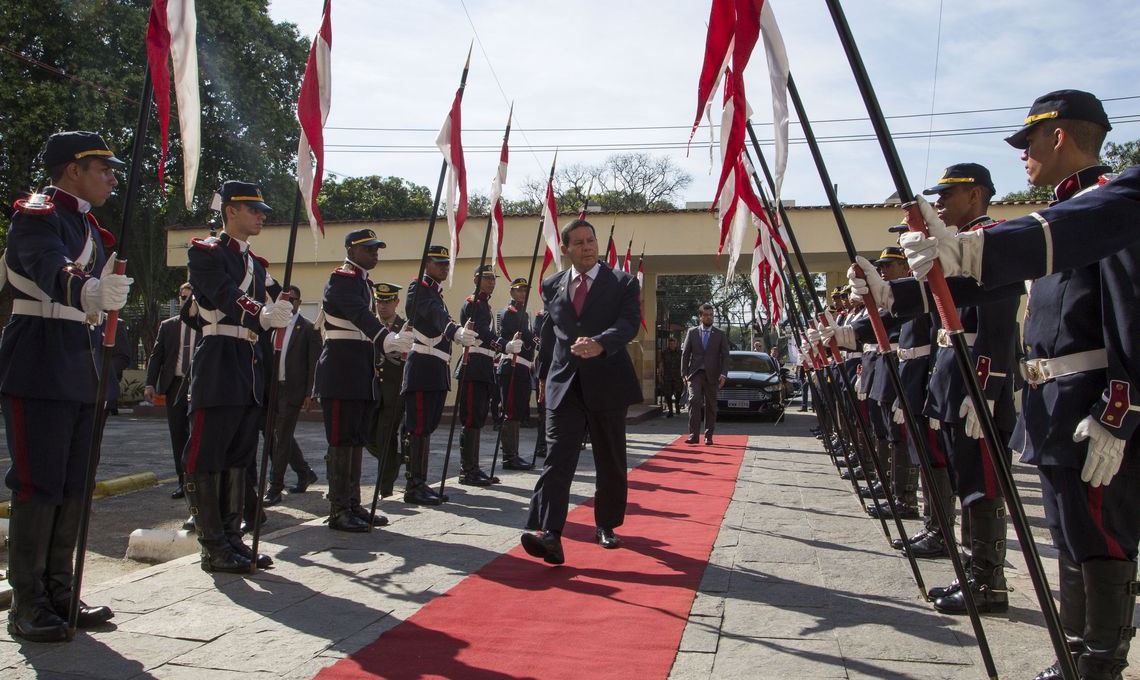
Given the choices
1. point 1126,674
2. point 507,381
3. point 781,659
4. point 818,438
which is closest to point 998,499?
point 1126,674

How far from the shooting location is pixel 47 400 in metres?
3.97

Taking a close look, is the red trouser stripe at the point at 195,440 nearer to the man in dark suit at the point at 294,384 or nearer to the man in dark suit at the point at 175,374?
the man in dark suit at the point at 175,374

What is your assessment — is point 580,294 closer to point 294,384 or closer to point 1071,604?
point 1071,604

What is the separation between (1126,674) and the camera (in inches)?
140

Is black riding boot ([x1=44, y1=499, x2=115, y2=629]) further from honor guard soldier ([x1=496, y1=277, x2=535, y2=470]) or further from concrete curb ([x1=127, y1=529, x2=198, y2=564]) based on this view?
honor guard soldier ([x1=496, y1=277, x2=535, y2=470])

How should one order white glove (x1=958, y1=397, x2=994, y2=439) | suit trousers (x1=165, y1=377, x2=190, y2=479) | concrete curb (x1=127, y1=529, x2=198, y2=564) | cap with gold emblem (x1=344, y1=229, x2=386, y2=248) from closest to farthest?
white glove (x1=958, y1=397, x2=994, y2=439), concrete curb (x1=127, y1=529, x2=198, y2=564), cap with gold emblem (x1=344, y1=229, x2=386, y2=248), suit trousers (x1=165, y1=377, x2=190, y2=479)

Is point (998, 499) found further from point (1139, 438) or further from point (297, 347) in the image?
point (297, 347)

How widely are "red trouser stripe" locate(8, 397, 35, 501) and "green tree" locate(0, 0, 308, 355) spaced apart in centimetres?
1837

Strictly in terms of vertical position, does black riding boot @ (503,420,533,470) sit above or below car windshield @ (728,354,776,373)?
below

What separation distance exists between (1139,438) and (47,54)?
26.8 m

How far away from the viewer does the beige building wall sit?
2044 centimetres

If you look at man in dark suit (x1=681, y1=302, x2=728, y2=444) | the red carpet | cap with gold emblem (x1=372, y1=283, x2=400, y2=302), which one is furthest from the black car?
the red carpet

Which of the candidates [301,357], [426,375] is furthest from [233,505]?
[301,357]

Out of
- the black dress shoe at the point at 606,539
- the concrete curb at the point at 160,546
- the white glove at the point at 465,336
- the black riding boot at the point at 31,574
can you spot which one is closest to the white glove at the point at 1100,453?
the black dress shoe at the point at 606,539
